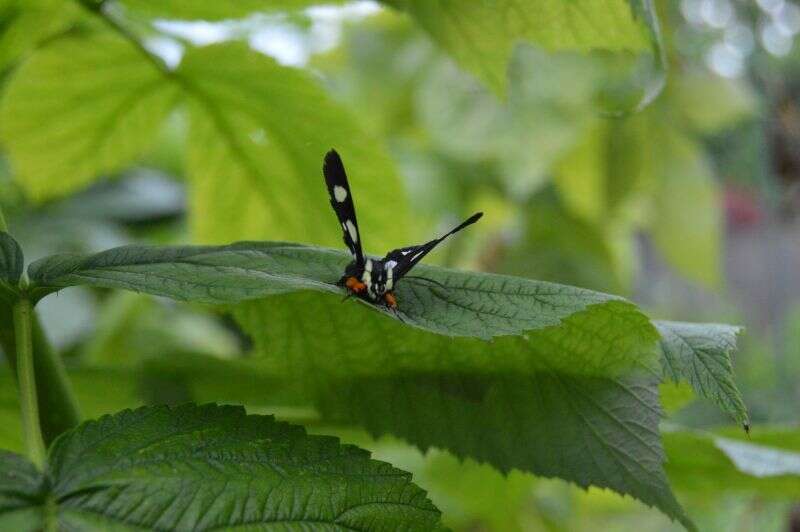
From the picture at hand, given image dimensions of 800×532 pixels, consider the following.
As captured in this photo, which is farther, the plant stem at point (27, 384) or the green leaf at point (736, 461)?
the green leaf at point (736, 461)

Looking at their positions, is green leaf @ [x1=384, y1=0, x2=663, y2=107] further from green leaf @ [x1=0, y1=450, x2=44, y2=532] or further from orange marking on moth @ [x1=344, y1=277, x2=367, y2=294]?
green leaf @ [x1=0, y1=450, x2=44, y2=532]

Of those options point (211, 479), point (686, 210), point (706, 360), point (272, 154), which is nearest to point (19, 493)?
point (211, 479)

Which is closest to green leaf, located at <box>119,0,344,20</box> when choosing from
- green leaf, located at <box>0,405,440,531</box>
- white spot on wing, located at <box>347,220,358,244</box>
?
white spot on wing, located at <box>347,220,358,244</box>

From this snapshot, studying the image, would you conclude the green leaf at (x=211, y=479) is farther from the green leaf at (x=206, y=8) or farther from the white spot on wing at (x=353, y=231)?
the green leaf at (x=206, y=8)

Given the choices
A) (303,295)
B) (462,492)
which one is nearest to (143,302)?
(462,492)

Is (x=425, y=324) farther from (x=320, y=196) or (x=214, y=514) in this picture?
(x=320, y=196)

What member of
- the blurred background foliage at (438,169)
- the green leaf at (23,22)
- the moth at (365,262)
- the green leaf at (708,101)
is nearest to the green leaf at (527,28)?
the blurred background foliage at (438,169)
